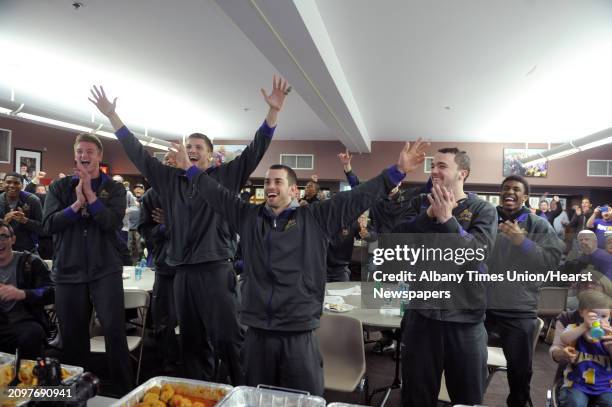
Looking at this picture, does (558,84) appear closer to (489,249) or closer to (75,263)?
(489,249)

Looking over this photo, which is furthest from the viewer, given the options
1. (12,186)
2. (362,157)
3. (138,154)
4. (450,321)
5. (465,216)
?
(362,157)

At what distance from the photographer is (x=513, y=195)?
2.73 meters

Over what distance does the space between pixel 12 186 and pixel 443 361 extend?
15.0 ft

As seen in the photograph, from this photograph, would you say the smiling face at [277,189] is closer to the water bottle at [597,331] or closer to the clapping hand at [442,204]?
the clapping hand at [442,204]

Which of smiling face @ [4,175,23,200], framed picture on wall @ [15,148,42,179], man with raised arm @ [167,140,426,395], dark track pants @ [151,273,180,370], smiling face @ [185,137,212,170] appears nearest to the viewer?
man with raised arm @ [167,140,426,395]

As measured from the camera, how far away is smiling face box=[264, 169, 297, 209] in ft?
6.40

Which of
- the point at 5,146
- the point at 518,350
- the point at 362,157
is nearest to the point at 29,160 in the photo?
the point at 5,146

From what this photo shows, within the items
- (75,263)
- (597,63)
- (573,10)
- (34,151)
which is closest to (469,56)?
(573,10)

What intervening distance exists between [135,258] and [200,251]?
5.09 metres

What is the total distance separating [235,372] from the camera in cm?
233

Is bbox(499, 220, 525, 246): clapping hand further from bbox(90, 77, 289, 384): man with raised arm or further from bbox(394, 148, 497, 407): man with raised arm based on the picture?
bbox(90, 77, 289, 384): man with raised arm

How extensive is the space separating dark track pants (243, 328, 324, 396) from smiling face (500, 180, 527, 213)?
70.5 inches

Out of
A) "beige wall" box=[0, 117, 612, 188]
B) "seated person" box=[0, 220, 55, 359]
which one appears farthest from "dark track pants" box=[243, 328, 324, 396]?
"beige wall" box=[0, 117, 612, 188]

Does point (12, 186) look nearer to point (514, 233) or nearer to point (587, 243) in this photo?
point (514, 233)
